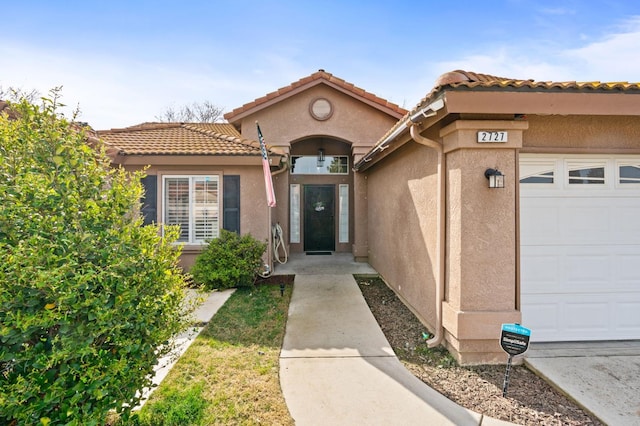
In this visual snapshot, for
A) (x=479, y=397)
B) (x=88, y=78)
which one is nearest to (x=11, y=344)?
(x=479, y=397)

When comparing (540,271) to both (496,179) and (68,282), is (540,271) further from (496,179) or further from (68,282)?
(68,282)

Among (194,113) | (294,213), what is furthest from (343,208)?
(194,113)

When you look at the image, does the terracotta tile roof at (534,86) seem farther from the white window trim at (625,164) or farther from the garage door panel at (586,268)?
the garage door panel at (586,268)

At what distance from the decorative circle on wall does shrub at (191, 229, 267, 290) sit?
5354 millimetres

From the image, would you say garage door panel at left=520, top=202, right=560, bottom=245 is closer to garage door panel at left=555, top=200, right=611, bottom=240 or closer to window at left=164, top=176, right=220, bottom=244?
garage door panel at left=555, top=200, right=611, bottom=240

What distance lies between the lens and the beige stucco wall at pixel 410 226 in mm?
4816

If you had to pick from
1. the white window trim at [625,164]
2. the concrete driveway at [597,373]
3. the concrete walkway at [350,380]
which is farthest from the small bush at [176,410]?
the white window trim at [625,164]

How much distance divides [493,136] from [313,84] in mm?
7623

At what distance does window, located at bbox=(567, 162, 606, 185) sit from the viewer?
14.0 feet

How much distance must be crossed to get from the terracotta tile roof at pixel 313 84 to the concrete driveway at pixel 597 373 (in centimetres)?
824

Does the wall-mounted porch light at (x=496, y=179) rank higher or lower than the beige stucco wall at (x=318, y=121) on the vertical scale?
lower

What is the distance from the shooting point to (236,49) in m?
9.49

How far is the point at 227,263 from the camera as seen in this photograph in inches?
285

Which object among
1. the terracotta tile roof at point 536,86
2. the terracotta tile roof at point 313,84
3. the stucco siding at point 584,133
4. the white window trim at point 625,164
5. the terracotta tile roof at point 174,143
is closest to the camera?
the terracotta tile roof at point 536,86
